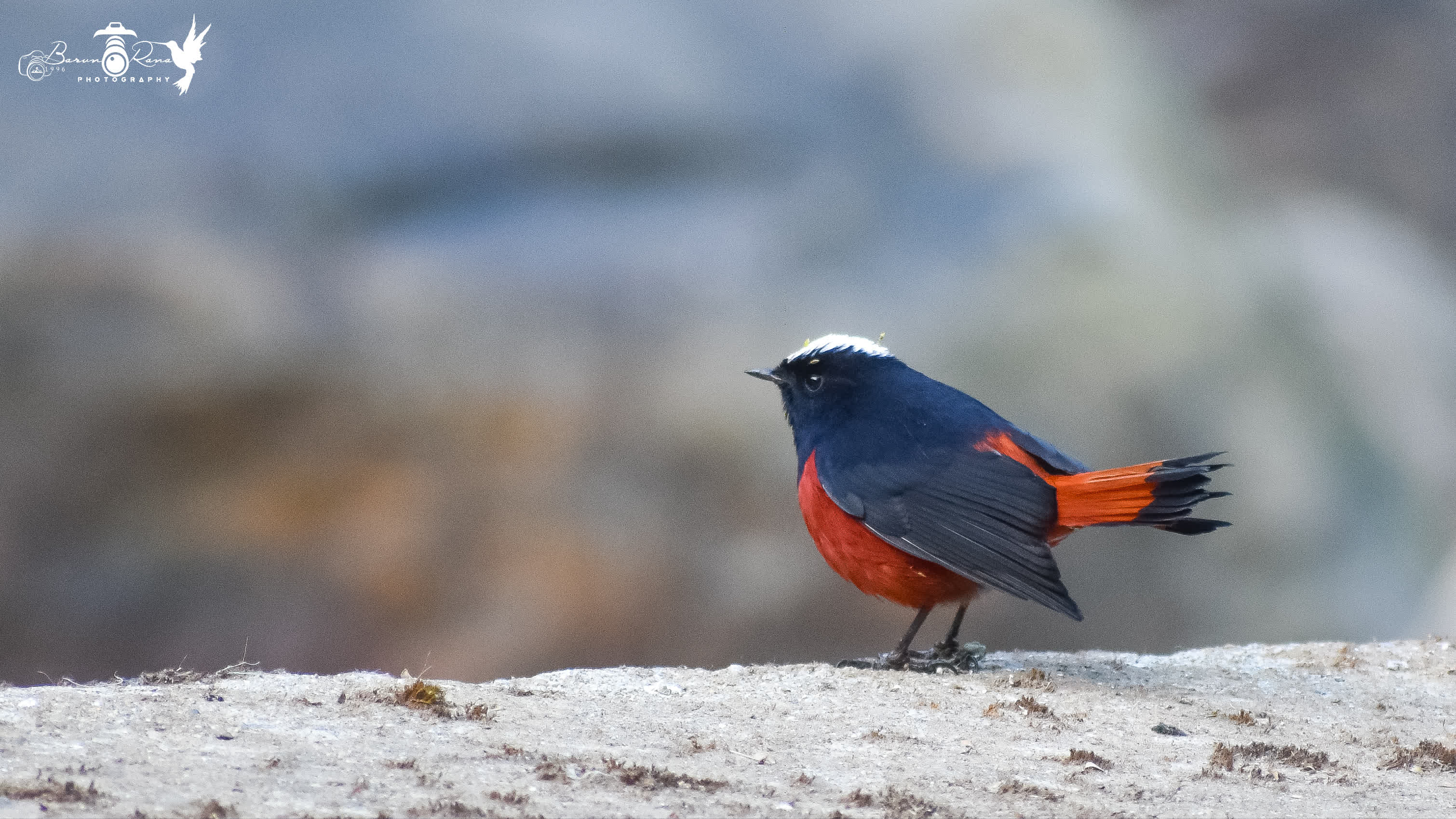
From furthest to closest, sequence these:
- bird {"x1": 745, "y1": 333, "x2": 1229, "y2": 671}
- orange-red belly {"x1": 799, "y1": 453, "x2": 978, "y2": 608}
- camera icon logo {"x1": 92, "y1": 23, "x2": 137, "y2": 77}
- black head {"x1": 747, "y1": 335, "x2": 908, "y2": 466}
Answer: camera icon logo {"x1": 92, "y1": 23, "x2": 137, "y2": 77}
black head {"x1": 747, "y1": 335, "x2": 908, "y2": 466}
orange-red belly {"x1": 799, "y1": 453, "x2": 978, "y2": 608}
bird {"x1": 745, "y1": 333, "x2": 1229, "y2": 671}

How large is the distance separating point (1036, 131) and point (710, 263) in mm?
2804

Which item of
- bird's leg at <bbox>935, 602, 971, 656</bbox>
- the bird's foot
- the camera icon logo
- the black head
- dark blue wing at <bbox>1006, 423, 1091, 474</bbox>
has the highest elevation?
the camera icon logo

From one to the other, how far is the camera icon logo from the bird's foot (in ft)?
→ 19.9

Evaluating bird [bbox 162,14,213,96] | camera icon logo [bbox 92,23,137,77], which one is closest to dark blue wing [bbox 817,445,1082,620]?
bird [bbox 162,14,213,96]

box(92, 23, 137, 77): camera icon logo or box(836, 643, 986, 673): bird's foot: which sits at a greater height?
box(92, 23, 137, 77): camera icon logo

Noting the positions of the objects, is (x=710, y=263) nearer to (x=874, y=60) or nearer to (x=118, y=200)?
(x=874, y=60)

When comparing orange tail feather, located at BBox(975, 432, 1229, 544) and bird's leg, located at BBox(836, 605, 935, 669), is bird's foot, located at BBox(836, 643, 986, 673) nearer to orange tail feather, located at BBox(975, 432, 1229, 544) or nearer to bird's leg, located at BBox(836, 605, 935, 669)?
bird's leg, located at BBox(836, 605, 935, 669)

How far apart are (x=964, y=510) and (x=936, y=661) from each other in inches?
25.7

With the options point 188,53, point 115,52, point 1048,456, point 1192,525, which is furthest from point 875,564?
point 115,52

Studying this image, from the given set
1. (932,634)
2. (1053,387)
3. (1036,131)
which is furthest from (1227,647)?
(1036,131)

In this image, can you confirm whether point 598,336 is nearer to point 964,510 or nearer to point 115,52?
point 115,52

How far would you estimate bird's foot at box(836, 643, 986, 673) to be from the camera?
4629mm

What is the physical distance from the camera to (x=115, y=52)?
26.0ft

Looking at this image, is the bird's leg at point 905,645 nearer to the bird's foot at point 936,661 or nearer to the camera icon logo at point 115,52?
the bird's foot at point 936,661
